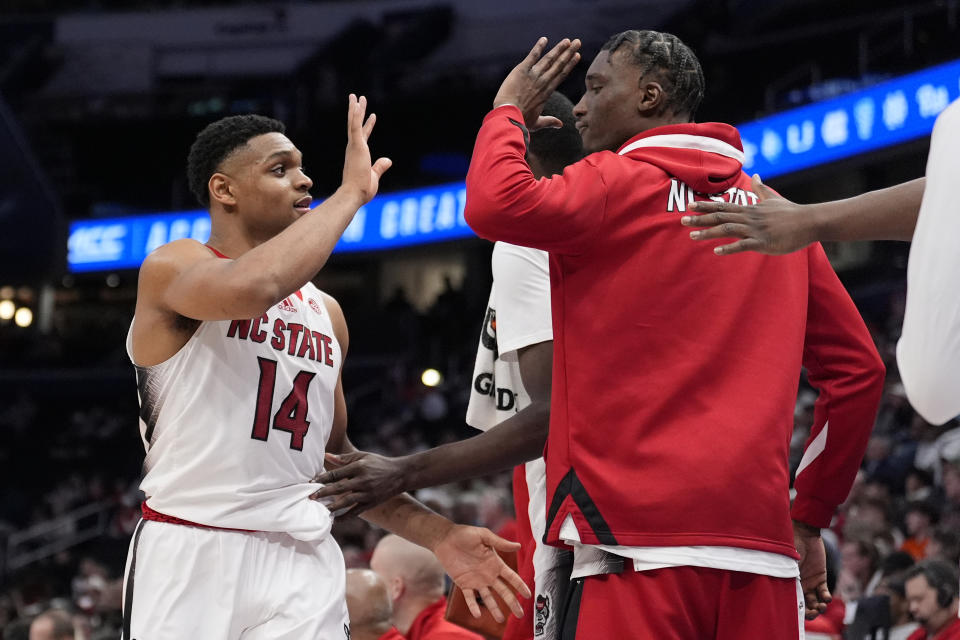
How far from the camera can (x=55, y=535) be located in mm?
16500

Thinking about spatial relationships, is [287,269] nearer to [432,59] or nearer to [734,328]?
[734,328]

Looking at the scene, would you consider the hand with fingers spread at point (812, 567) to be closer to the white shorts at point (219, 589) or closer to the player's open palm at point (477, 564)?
the player's open palm at point (477, 564)

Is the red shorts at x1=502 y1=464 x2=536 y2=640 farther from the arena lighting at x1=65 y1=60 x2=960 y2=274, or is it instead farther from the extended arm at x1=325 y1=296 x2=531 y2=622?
the arena lighting at x1=65 y1=60 x2=960 y2=274

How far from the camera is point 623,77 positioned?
105 inches

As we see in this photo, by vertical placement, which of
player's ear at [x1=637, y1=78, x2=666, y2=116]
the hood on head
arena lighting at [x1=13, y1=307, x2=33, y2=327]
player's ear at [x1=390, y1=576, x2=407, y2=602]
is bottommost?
player's ear at [x1=390, y1=576, x2=407, y2=602]

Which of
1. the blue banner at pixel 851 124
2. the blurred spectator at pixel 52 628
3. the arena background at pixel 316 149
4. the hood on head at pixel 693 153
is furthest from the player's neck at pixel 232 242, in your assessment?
the blue banner at pixel 851 124

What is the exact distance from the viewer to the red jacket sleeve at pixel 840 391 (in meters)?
2.80

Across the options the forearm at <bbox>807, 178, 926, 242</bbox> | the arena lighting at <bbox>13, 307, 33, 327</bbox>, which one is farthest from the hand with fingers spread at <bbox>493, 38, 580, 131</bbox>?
the arena lighting at <bbox>13, 307, 33, 327</bbox>

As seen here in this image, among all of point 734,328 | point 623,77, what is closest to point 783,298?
point 734,328

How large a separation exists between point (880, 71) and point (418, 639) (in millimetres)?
10439

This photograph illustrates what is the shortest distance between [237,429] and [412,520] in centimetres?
60

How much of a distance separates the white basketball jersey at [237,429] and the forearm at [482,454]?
28 cm

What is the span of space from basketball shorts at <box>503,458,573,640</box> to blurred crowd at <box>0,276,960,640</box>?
60 centimetres

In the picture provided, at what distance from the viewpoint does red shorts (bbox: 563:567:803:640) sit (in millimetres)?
2303
